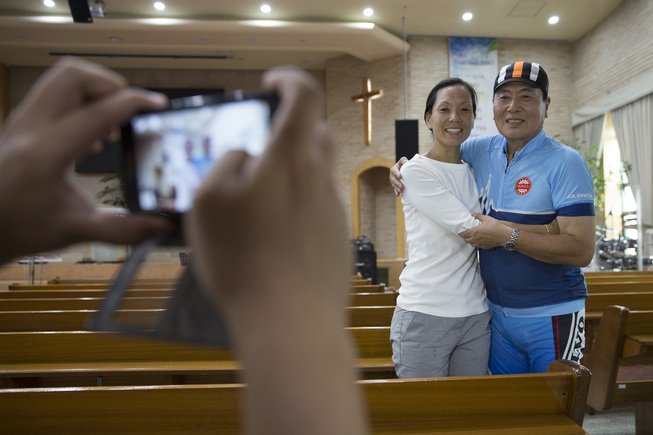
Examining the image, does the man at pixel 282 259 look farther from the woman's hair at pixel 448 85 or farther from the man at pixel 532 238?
the woman's hair at pixel 448 85

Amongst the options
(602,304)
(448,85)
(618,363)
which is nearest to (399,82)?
(602,304)

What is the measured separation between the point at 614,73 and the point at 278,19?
6632mm

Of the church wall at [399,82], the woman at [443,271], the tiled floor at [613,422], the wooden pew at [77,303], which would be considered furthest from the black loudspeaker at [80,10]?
the tiled floor at [613,422]

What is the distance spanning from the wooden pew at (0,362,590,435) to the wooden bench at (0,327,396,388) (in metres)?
1.05

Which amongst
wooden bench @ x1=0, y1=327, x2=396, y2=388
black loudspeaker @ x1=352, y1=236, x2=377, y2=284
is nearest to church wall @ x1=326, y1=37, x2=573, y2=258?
black loudspeaker @ x1=352, y1=236, x2=377, y2=284

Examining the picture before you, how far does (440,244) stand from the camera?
183cm

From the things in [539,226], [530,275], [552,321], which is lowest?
[552,321]

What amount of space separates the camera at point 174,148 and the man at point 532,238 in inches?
52.0

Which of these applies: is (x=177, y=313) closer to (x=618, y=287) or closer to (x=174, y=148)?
(x=174, y=148)

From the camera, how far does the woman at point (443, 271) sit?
175cm

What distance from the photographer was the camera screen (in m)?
0.50

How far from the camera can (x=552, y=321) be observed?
5.52 ft

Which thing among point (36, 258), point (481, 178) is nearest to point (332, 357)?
point (481, 178)

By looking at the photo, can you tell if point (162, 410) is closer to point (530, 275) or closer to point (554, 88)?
point (530, 275)
